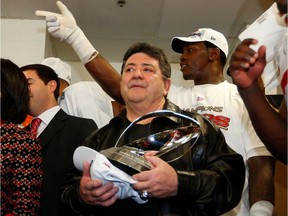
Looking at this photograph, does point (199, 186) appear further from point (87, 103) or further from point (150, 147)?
point (87, 103)

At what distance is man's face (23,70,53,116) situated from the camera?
1.84m

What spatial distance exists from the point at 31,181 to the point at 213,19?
2.64 metres

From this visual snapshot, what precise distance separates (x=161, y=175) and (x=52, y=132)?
0.71 meters

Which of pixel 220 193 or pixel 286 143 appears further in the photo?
pixel 220 193

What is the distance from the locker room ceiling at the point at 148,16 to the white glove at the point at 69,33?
1.02 m

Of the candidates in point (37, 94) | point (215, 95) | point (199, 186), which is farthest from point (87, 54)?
point (199, 186)

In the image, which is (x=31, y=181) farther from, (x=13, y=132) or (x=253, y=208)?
(x=253, y=208)

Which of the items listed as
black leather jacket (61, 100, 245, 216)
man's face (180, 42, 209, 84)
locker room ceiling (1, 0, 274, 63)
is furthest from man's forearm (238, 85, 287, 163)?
locker room ceiling (1, 0, 274, 63)

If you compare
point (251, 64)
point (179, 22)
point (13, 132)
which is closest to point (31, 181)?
point (13, 132)

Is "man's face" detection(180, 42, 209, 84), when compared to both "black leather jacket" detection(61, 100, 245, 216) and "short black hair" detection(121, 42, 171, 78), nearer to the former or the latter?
"short black hair" detection(121, 42, 171, 78)

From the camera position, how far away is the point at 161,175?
1079 millimetres

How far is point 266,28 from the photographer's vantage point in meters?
1.00

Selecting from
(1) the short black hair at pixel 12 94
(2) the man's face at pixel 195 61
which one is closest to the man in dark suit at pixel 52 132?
(1) the short black hair at pixel 12 94

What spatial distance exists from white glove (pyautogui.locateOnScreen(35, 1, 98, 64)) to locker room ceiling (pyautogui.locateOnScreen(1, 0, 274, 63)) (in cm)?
102
